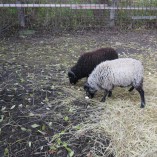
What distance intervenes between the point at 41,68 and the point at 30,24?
11.3ft

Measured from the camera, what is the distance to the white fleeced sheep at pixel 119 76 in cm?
510

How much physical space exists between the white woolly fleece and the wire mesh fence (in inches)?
184

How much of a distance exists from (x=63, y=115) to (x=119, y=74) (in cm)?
111

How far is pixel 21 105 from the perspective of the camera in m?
5.24

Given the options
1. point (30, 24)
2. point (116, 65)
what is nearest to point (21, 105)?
point (116, 65)

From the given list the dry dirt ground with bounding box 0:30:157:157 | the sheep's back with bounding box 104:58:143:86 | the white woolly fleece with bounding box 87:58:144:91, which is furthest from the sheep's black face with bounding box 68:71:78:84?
the sheep's back with bounding box 104:58:143:86

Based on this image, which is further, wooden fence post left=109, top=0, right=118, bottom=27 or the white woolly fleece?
wooden fence post left=109, top=0, right=118, bottom=27

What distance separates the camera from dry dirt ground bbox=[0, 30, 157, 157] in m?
4.20

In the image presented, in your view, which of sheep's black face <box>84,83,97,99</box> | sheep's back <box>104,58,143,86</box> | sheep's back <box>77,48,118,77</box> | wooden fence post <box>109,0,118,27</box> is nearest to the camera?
sheep's back <box>104,58,143,86</box>

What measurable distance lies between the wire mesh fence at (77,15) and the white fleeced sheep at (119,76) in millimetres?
4660

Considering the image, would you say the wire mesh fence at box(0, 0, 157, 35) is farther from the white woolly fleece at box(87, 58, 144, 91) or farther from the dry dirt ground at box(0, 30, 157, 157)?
the white woolly fleece at box(87, 58, 144, 91)

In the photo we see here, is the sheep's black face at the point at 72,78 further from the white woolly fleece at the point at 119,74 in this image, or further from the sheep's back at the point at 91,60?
the white woolly fleece at the point at 119,74

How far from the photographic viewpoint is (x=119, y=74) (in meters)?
5.11

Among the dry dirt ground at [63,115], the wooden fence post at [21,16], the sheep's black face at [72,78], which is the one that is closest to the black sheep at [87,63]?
the sheep's black face at [72,78]
